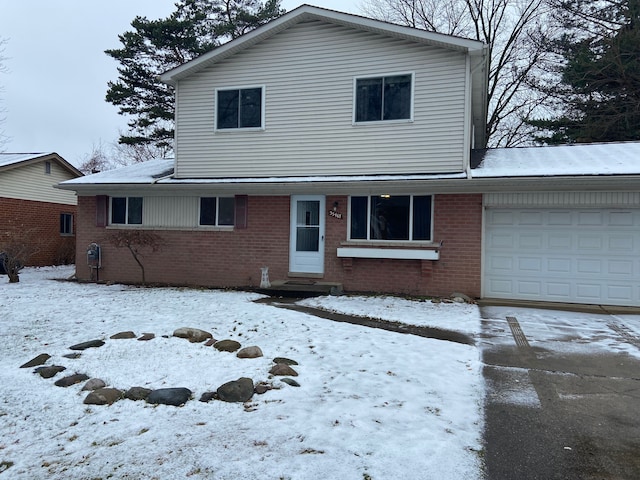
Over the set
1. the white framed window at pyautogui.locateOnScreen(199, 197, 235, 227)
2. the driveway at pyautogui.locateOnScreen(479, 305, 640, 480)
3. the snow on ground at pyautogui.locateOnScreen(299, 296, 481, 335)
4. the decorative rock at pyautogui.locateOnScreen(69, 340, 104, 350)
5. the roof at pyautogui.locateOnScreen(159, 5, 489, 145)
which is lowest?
the driveway at pyautogui.locateOnScreen(479, 305, 640, 480)

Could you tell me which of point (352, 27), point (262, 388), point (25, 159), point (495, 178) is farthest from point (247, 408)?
point (25, 159)

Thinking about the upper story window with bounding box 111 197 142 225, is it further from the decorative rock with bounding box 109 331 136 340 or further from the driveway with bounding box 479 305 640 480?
the driveway with bounding box 479 305 640 480

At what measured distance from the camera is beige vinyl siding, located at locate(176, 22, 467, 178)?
10.4m

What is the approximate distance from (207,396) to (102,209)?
33.9 feet

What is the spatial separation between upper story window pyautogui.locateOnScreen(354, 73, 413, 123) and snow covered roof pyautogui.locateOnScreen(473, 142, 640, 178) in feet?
7.67

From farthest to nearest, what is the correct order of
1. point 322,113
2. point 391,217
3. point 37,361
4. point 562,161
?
point 322,113
point 391,217
point 562,161
point 37,361

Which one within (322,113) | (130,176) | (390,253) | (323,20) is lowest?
(390,253)

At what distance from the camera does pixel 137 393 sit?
4.20m

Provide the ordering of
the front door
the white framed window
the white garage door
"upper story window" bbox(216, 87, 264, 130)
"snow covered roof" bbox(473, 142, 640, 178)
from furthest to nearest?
the white framed window → "upper story window" bbox(216, 87, 264, 130) → the front door → the white garage door → "snow covered roof" bbox(473, 142, 640, 178)

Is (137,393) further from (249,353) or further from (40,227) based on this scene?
(40,227)

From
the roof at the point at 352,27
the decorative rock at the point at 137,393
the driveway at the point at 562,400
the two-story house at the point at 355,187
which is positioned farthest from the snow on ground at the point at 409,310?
the roof at the point at 352,27

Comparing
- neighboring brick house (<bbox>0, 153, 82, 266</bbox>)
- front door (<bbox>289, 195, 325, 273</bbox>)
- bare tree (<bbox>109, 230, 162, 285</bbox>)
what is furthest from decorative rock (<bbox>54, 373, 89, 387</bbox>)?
neighboring brick house (<bbox>0, 153, 82, 266</bbox>)

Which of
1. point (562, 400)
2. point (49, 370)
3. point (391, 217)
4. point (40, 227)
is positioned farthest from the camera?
point (40, 227)

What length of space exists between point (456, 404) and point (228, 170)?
366 inches
